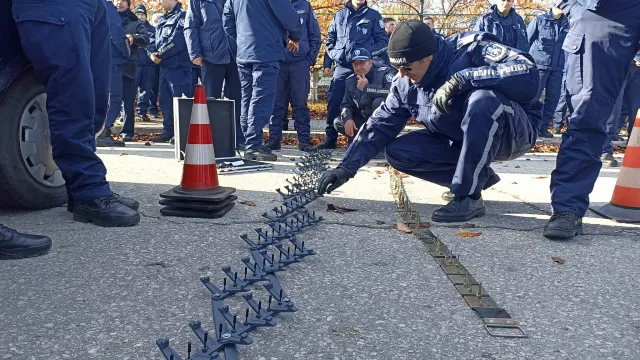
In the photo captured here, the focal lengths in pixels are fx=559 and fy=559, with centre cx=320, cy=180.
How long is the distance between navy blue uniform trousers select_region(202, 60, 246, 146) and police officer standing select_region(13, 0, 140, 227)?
3.45m

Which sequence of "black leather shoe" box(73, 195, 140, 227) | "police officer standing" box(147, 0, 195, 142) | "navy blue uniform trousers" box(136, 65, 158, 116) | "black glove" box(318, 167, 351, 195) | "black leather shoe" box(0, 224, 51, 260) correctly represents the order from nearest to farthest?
"black leather shoe" box(0, 224, 51, 260) < "black leather shoe" box(73, 195, 140, 227) < "black glove" box(318, 167, 351, 195) < "police officer standing" box(147, 0, 195, 142) < "navy blue uniform trousers" box(136, 65, 158, 116)

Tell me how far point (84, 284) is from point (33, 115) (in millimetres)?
1471

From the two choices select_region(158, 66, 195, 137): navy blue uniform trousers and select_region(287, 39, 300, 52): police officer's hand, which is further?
select_region(158, 66, 195, 137): navy blue uniform trousers

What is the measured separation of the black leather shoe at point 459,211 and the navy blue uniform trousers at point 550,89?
6.31 m

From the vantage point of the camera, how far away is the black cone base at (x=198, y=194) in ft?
10.7

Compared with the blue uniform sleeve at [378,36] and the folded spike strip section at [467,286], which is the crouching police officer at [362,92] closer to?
the blue uniform sleeve at [378,36]

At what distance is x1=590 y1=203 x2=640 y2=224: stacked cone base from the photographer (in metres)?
3.47

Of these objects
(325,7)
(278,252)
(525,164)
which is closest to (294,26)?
(525,164)

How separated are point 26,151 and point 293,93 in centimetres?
439

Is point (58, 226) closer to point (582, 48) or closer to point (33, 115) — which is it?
point (33, 115)

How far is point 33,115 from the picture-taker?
3.19 meters

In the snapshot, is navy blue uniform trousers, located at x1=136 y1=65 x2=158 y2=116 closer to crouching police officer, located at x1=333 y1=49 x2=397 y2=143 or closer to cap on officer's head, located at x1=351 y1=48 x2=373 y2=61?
cap on officer's head, located at x1=351 y1=48 x2=373 y2=61

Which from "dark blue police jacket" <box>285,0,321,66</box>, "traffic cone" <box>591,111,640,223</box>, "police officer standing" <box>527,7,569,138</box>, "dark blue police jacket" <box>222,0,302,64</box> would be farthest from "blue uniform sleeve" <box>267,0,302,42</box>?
"police officer standing" <box>527,7,569,138</box>

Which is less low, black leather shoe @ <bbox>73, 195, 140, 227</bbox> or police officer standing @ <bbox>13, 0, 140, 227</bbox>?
police officer standing @ <bbox>13, 0, 140, 227</bbox>
